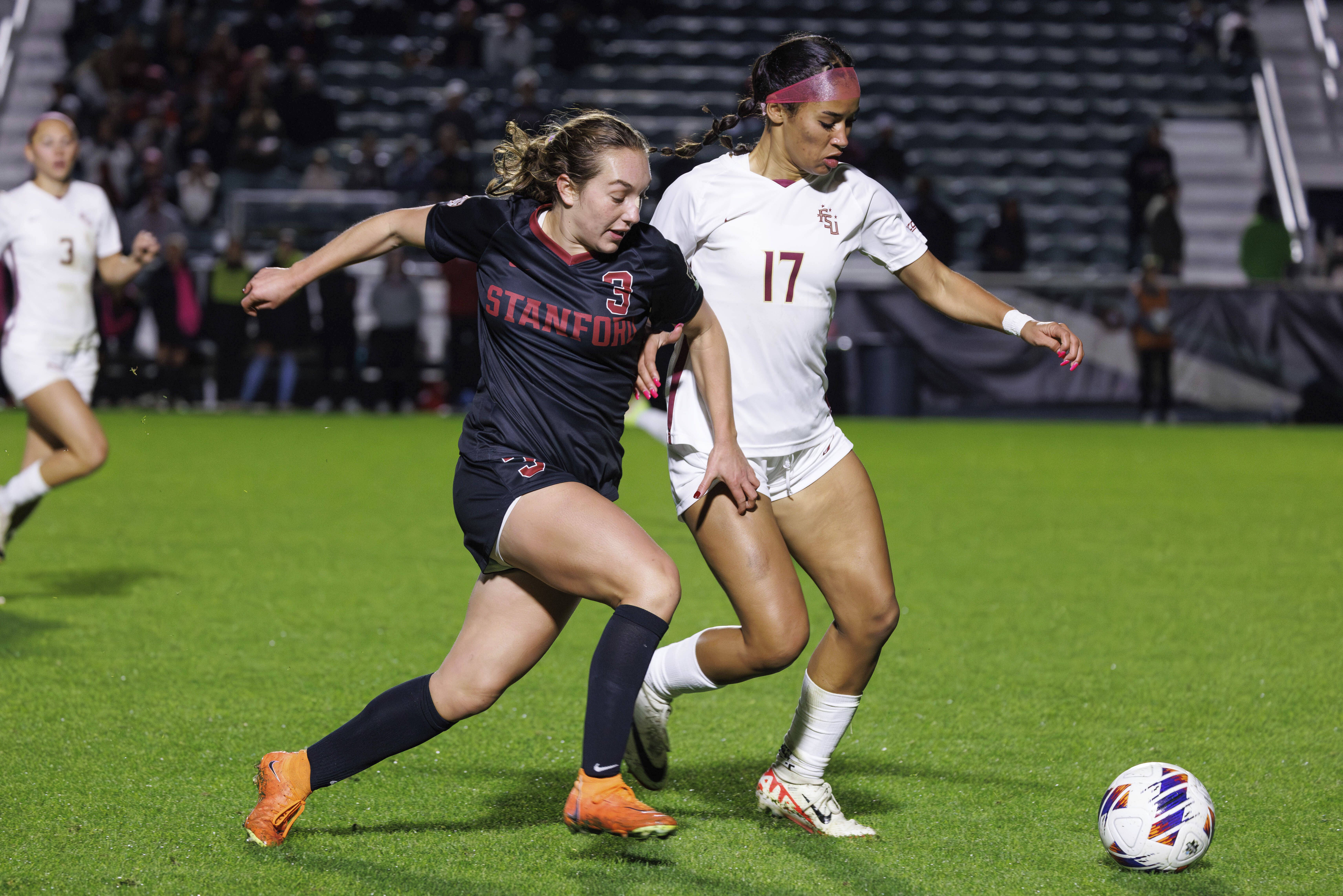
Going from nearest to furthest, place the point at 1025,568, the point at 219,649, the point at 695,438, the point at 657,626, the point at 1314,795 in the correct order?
the point at 657,626 < the point at 695,438 < the point at 1314,795 < the point at 219,649 < the point at 1025,568

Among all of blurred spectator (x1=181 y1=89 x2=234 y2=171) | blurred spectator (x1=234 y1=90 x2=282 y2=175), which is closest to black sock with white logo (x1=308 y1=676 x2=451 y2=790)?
blurred spectator (x1=234 y1=90 x2=282 y2=175)

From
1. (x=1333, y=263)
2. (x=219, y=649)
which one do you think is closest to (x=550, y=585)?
(x=219, y=649)

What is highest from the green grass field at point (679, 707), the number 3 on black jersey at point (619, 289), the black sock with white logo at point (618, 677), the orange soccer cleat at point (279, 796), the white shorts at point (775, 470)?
the number 3 on black jersey at point (619, 289)

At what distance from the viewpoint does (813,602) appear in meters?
7.57

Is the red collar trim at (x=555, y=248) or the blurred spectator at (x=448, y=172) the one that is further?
the blurred spectator at (x=448, y=172)

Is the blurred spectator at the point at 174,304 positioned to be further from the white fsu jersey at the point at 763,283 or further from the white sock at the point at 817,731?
the white sock at the point at 817,731

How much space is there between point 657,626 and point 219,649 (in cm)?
328

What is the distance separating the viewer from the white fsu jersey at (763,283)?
4.04 meters

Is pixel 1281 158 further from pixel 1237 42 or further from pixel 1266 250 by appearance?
pixel 1266 250

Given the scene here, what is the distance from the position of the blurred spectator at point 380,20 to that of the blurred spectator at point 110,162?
200 inches

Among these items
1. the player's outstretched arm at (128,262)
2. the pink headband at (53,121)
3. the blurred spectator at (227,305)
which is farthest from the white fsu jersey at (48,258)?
the blurred spectator at (227,305)

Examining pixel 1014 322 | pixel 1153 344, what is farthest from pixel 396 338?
pixel 1014 322

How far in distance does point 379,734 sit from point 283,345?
1517 cm

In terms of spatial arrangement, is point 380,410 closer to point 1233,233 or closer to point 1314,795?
point 1233,233
